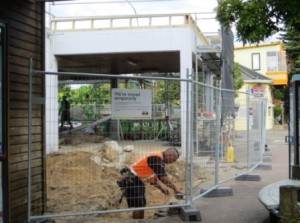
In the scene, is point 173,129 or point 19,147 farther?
point 173,129

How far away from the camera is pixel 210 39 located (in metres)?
21.5

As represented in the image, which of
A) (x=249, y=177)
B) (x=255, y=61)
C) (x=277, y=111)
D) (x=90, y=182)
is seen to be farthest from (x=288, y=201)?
(x=277, y=111)

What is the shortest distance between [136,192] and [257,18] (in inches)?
140

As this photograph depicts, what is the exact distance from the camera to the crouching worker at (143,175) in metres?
7.82

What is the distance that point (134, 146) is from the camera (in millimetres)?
7980

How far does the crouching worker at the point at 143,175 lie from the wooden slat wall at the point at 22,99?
1.42m

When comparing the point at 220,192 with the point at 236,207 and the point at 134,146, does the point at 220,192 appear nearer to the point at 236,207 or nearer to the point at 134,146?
the point at 236,207

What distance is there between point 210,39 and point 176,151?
14299 millimetres

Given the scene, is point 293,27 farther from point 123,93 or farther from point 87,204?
point 87,204

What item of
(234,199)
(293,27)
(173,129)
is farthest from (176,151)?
(293,27)

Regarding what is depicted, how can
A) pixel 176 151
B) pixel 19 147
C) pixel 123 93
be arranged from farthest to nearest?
pixel 176 151 → pixel 123 93 → pixel 19 147

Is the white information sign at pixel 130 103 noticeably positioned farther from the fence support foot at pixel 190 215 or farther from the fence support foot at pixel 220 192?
the fence support foot at pixel 220 192

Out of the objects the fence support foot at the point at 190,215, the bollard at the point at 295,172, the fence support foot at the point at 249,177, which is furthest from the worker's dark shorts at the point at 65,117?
the fence support foot at the point at 249,177

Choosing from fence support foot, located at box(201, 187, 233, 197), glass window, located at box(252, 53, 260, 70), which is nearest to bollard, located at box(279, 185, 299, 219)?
fence support foot, located at box(201, 187, 233, 197)
